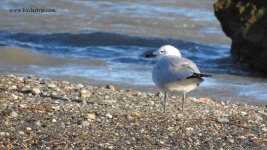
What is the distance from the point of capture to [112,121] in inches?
297

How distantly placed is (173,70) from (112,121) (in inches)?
37.4

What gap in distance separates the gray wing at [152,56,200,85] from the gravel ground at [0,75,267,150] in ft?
1.30

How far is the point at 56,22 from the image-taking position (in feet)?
63.6

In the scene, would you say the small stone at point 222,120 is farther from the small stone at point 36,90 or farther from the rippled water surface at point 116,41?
the rippled water surface at point 116,41

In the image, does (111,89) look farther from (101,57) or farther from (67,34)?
(67,34)

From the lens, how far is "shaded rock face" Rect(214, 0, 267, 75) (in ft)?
44.3

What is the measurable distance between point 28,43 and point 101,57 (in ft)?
7.25

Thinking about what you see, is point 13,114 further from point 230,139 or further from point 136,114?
point 230,139

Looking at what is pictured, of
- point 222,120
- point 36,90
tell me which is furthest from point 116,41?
point 222,120

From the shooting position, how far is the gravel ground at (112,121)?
22.2 feet

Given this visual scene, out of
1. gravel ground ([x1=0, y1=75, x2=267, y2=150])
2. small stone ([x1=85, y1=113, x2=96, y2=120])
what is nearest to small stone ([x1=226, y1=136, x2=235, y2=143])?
gravel ground ([x1=0, y1=75, x2=267, y2=150])

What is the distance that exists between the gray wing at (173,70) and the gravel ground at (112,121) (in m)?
0.40

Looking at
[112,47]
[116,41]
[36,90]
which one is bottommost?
[36,90]

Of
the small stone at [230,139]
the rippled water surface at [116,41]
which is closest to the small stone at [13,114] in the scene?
the small stone at [230,139]
